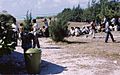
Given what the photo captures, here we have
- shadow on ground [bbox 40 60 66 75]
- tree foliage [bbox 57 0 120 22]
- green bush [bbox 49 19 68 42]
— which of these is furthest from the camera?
tree foliage [bbox 57 0 120 22]

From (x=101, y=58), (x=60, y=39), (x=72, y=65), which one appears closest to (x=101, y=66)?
(x=72, y=65)

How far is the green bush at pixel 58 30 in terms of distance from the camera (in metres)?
26.2

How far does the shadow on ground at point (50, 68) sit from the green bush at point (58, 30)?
33.1 ft

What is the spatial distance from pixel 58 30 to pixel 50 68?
1135cm

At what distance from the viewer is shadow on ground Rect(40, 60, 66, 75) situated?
14168mm

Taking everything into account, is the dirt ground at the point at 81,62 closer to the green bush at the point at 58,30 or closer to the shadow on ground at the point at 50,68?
the shadow on ground at the point at 50,68

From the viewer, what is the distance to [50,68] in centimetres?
1502

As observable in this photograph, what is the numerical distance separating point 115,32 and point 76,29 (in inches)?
150

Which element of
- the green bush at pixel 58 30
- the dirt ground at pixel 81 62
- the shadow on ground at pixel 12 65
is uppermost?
the green bush at pixel 58 30

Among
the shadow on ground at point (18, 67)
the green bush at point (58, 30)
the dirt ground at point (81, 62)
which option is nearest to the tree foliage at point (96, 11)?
the green bush at point (58, 30)

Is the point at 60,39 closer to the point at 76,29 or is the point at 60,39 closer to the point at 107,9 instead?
the point at 76,29

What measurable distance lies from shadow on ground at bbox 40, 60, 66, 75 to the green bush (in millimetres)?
10084

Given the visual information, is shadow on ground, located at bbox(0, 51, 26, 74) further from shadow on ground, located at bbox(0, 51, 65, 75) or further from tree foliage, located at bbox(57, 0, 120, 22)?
tree foliage, located at bbox(57, 0, 120, 22)

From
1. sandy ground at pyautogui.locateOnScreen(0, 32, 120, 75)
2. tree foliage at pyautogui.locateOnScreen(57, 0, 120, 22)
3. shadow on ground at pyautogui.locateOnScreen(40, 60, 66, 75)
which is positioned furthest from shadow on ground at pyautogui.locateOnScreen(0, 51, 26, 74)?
tree foliage at pyautogui.locateOnScreen(57, 0, 120, 22)
